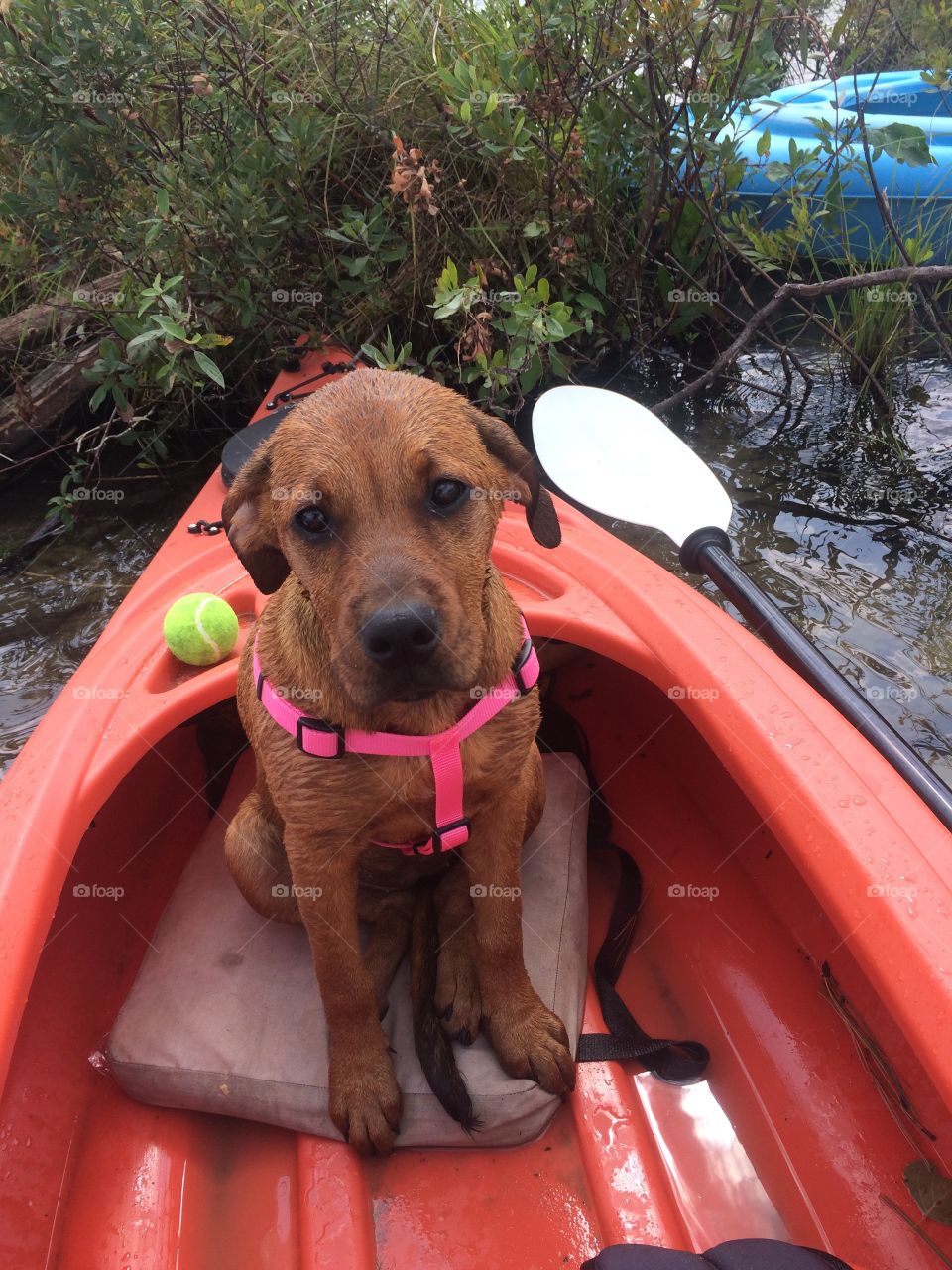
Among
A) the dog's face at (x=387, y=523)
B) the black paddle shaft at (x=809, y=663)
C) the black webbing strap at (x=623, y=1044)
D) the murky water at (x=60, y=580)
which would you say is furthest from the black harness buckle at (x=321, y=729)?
the murky water at (x=60, y=580)

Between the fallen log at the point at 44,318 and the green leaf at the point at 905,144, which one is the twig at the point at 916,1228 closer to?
the green leaf at the point at 905,144

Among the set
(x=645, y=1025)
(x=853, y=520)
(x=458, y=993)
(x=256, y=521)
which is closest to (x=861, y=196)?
(x=853, y=520)

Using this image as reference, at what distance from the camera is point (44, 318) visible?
5.54m

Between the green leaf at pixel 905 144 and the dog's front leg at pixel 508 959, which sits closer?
the dog's front leg at pixel 508 959

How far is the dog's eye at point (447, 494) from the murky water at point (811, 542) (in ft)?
8.35

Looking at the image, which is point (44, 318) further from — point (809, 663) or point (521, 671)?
point (809, 663)

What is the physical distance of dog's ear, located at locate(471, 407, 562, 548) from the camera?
82.7 inches

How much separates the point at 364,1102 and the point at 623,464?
7.68 ft

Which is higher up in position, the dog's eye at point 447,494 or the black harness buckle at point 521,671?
the dog's eye at point 447,494

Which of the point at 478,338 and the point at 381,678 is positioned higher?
the point at 381,678

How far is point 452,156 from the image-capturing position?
4.57 metres

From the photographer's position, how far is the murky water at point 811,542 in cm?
400

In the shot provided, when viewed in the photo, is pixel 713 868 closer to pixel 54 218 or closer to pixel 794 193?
pixel 794 193

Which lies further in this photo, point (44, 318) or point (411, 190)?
point (44, 318)
